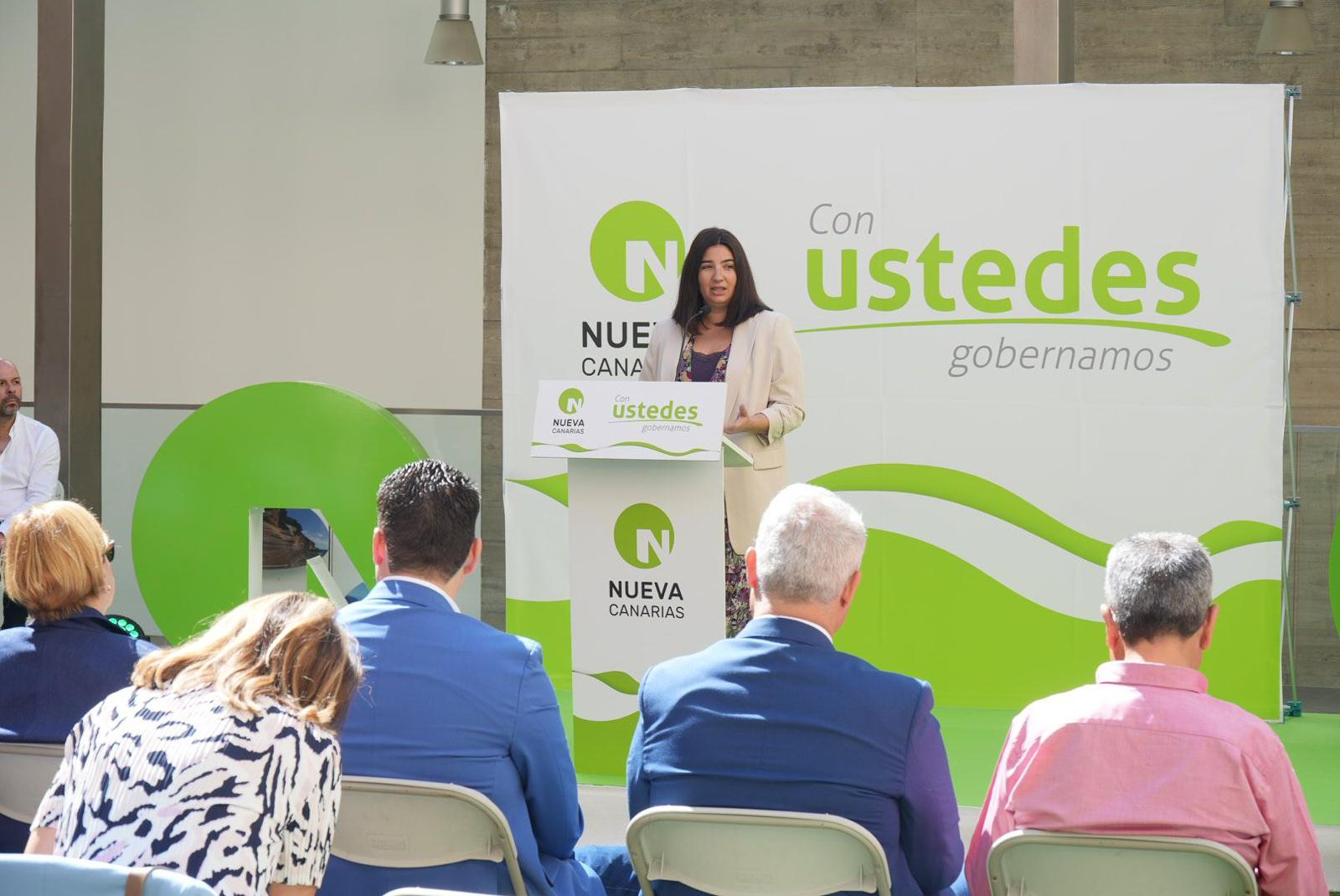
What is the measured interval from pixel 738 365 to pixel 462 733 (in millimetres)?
2620

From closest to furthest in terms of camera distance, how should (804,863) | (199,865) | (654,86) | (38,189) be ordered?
(199,865), (804,863), (38,189), (654,86)

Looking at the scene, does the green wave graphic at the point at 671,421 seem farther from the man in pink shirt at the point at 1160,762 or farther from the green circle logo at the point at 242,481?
the man in pink shirt at the point at 1160,762

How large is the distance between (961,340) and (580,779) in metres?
1.97

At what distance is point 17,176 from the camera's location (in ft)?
29.4

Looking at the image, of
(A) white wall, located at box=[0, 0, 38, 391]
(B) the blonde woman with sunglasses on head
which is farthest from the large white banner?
(A) white wall, located at box=[0, 0, 38, 391]

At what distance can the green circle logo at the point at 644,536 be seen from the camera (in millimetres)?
4160

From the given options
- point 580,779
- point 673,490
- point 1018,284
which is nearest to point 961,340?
point 1018,284

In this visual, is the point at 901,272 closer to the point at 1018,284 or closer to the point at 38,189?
the point at 1018,284

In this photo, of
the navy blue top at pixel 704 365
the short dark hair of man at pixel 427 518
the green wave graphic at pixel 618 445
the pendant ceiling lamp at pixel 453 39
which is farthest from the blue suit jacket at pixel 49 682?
the pendant ceiling lamp at pixel 453 39

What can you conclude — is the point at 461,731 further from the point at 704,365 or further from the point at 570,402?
the point at 704,365

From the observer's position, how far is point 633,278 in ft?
17.4

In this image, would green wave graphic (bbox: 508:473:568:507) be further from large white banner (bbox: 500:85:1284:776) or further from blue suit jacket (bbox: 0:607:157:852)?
blue suit jacket (bbox: 0:607:157:852)

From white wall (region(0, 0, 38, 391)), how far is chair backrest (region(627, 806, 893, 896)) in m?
7.92

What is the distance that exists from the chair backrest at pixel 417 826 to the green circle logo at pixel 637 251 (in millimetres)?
3285
